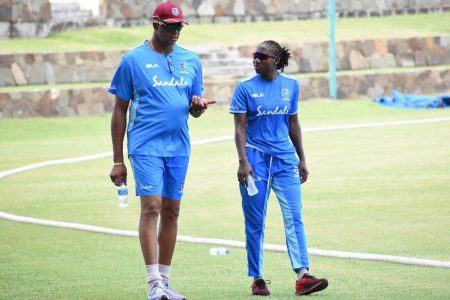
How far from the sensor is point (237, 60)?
3378 cm

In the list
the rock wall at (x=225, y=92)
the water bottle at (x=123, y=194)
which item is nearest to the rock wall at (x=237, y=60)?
the rock wall at (x=225, y=92)

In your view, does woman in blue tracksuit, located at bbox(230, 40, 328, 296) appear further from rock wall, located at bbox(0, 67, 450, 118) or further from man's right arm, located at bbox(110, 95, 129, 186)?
rock wall, located at bbox(0, 67, 450, 118)

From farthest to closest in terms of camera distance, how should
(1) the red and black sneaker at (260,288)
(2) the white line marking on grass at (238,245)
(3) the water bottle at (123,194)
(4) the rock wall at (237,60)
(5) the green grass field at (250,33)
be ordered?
(5) the green grass field at (250,33), (4) the rock wall at (237,60), (2) the white line marking on grass at (238,245), (3) the water bottle at (123,194), (1) the red and black sneaker at (260,288)

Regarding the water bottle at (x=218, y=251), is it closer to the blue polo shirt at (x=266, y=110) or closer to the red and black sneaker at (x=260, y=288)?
the blue polo shirt at (x=266, y=110)

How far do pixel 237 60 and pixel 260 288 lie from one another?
24.3m

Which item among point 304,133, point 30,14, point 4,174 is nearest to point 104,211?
point 4,174

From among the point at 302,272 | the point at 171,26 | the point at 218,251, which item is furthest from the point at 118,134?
the point at 218,251

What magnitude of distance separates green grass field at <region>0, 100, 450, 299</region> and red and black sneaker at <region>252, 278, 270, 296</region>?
0.09 meters

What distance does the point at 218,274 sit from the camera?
35.5 ft

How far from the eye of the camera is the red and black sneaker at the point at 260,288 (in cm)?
970

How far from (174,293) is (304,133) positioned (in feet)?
52.9

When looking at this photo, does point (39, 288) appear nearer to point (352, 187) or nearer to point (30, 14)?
point (352, 187)

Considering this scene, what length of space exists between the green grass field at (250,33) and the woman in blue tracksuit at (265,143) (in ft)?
69.6

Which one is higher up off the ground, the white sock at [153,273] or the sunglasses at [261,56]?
the sunglasses at [261,56]
